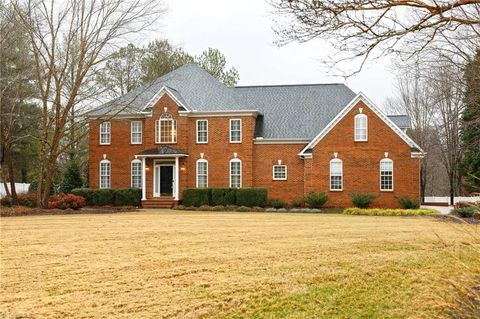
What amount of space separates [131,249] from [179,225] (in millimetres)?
5656

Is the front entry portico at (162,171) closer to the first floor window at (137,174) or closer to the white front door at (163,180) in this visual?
the white front door at (163,180)

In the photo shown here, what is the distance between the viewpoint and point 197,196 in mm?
31094

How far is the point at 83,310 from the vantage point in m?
7.04

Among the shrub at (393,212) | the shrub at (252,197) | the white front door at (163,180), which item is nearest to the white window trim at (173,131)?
the white front door at (163,180)

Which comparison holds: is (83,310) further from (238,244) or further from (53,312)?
(238,244)

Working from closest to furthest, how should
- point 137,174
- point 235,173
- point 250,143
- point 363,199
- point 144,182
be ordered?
point 363,199 < point 250,143 < point 235,173 < point 144,182 < point 137,174

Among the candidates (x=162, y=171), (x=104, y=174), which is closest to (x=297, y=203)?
(x=162, y=171)

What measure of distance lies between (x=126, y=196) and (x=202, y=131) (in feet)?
19.5

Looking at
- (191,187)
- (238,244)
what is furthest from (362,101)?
(238,244)

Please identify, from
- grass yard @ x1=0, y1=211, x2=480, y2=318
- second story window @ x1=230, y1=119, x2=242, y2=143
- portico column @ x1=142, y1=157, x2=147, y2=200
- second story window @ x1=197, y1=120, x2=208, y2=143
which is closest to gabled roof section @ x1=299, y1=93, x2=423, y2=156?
second story window @ x1=230, y1=119, x2=242, y2=143

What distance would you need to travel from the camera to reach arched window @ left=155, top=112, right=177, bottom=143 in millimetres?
33625

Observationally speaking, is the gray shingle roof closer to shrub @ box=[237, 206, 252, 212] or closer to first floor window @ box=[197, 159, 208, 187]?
first floor window @ box=[197, 159, 208, 187]

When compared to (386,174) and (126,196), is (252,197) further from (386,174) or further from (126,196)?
(126,196)

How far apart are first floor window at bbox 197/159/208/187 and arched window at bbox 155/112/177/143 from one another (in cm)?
206
